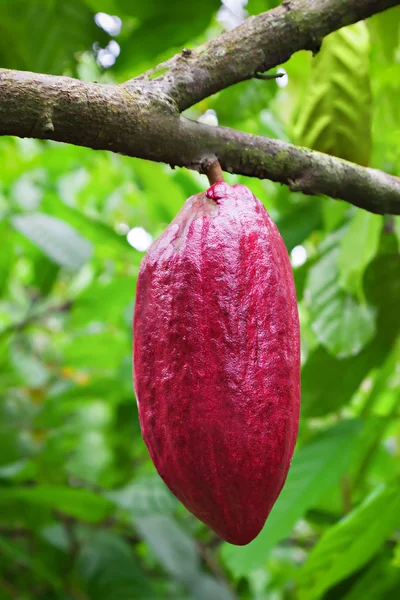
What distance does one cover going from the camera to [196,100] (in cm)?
53

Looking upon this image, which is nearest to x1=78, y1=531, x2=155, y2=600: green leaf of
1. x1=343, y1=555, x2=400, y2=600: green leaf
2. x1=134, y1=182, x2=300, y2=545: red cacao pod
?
x1=343, y1=555, x2=400, y2=600: green leaf

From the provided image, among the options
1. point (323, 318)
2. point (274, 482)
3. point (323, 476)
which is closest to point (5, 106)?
point (274, 482)

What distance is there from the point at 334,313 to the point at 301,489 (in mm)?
283

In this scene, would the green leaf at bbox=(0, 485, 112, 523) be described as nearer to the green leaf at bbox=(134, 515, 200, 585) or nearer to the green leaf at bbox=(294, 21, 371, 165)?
the green leaf at bbox=(134, 515, 200, 585)

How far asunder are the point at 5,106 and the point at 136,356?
207 mm

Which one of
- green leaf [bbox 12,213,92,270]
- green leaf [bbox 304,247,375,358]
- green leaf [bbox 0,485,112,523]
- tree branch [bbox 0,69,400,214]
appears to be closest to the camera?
tree branch [bbox 0,69,400,214]

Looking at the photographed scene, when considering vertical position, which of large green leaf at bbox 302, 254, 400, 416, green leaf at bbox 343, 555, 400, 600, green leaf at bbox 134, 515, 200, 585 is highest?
large green leaf at bbox 302, 254, 400, 416

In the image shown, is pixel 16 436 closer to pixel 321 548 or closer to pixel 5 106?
pixel 321 548

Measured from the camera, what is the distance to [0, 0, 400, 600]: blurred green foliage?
3.28 feet

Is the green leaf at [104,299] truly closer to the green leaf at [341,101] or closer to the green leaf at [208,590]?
the green leaf at [208,590]

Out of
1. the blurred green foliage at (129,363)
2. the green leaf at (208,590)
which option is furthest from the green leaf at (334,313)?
the green leaf at (208,590)

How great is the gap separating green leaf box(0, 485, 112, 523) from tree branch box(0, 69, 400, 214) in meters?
0.93

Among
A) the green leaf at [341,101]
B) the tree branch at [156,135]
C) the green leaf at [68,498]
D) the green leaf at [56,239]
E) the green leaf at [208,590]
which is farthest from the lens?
the green leaf at [208,590]

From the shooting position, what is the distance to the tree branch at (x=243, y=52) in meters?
0.53
